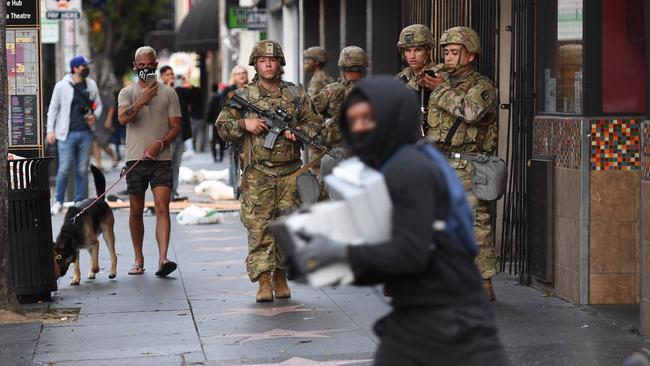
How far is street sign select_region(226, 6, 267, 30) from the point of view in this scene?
26297 millimetres

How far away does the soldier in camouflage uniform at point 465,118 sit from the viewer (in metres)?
9.51

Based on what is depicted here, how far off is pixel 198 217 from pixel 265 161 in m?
6.79

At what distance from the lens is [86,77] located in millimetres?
18500

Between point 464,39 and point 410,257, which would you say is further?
point 464,39

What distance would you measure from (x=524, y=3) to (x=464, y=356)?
654 cm

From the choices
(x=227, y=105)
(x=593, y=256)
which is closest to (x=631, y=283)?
(x=593, y=256)

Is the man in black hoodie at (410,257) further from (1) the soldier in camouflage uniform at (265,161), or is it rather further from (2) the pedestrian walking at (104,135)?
(2) the pedestrian walking at (104,135)

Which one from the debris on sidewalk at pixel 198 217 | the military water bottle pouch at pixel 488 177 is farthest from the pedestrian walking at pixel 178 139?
the military water bottle pouch at pixel 488 177

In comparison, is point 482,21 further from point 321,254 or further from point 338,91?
point 321,254

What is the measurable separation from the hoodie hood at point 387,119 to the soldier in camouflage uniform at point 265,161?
5.55 meters

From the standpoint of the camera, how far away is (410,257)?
4262 mm

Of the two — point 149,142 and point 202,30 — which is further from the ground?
point 202,30

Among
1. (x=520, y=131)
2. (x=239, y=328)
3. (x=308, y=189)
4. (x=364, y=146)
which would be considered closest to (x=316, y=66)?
(x=520, y=131)

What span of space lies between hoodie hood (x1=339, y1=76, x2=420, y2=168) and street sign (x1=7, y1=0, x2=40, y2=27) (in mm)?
7761
